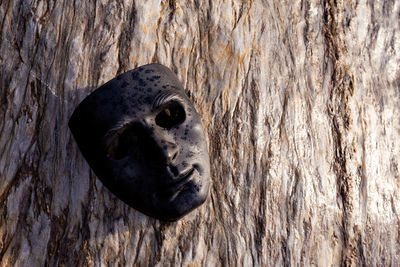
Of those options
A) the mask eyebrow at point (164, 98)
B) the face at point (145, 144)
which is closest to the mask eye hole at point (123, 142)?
the face at point (145, 144)

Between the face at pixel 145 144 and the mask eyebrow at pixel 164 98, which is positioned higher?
the mask eyebrow at pixel 164 98

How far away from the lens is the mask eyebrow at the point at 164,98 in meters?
2.11

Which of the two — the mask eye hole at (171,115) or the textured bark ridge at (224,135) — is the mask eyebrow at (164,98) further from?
the textured bark ridge at (224,135)

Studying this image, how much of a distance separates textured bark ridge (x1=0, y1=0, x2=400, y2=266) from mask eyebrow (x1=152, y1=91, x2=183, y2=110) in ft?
0.86

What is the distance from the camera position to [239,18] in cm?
251

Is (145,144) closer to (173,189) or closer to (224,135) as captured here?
(173,189)

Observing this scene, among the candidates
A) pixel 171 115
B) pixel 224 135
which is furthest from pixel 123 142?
pixel 224 135

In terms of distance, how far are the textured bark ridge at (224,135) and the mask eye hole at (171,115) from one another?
222 millimetres

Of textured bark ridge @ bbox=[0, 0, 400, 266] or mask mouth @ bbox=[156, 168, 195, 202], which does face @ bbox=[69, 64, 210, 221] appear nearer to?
mask mouth @ bbox=[156, 168, 195, 202]

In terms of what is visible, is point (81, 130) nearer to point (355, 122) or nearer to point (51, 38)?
point (51, 38)

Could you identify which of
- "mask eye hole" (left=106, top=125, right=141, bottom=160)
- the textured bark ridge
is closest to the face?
"mask eye hole" (left=106, top=125, right=141, bottom=160)

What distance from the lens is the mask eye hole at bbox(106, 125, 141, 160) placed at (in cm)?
208

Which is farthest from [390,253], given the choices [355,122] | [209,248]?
[209,248]

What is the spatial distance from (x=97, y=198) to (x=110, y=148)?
0.25m
